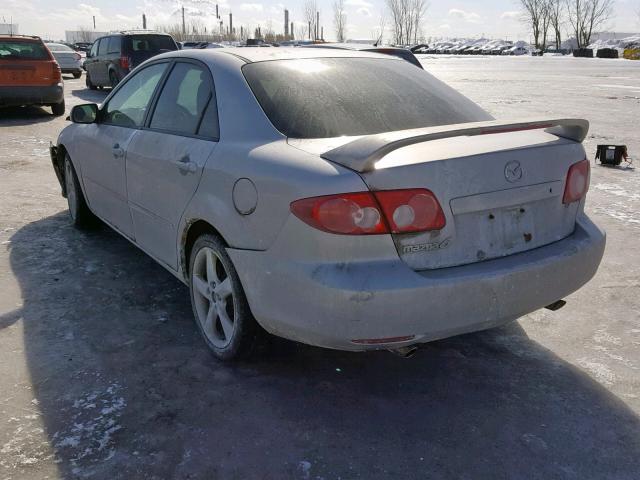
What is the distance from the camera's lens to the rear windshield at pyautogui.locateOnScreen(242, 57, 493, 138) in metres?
2.96

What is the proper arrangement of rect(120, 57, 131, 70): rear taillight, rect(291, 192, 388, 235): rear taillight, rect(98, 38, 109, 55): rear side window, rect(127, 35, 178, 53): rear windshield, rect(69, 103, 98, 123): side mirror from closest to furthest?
rect(291, 192, 388, 235): rear taillight → rect(69, 103, 98, 123): side mirror → rect(120, 57, 131, 70): rear taillight → rect(127, 35, 178, 53): rear windshield → rect(98, 38, 109, 55): rear side window

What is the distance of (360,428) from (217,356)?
2.94 ft

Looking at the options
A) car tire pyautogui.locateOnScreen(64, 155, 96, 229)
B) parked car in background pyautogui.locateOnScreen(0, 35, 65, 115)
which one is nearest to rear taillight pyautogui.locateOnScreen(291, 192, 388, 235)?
car tire pyautogui.locateOnScreen(64, 155, 96, 229)

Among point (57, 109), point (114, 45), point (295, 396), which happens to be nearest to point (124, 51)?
point (114, 45)

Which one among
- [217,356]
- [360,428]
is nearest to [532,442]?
[360,428]

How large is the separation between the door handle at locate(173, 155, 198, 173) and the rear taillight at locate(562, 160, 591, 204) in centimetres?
177

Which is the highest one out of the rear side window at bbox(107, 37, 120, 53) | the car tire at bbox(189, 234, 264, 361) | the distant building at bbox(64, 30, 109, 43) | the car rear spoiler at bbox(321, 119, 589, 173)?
the distant building at bbox(64, 30, 109, 43)

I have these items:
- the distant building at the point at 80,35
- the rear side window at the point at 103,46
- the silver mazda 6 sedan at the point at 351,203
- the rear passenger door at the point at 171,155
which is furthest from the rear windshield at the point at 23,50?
the distant building at the point at 80,35

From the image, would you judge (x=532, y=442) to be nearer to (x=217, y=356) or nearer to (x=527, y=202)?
(x=527, y=202)

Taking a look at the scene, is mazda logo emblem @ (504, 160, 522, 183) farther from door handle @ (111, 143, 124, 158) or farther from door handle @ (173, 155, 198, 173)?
door handle @ (111, 143, 124, 158)

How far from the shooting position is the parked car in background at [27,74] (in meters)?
12.5

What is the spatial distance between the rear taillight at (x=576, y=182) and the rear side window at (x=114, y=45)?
16937 millimetres

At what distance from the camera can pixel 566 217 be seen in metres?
2.93

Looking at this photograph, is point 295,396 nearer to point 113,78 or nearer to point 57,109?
point 57,109
